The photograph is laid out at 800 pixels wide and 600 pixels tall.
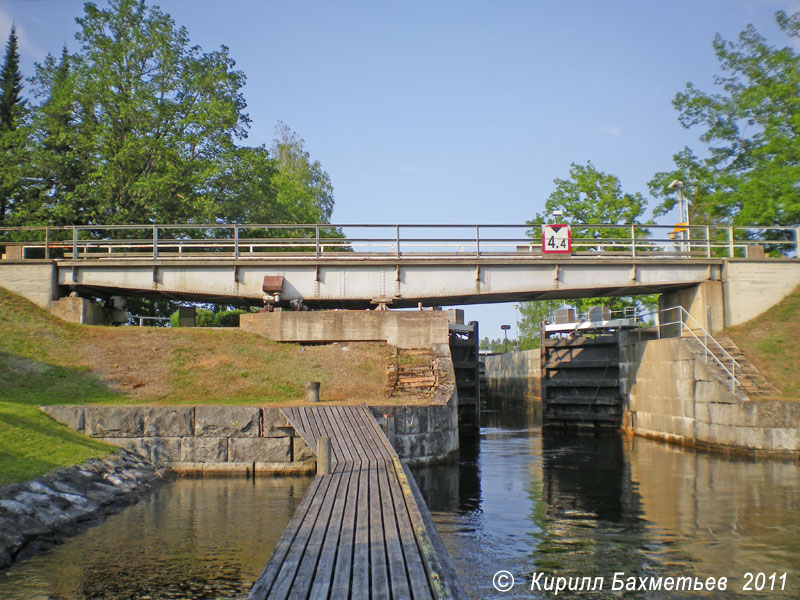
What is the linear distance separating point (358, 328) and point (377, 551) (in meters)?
17.6

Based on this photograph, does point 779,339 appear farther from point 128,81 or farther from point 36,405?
point 128,81

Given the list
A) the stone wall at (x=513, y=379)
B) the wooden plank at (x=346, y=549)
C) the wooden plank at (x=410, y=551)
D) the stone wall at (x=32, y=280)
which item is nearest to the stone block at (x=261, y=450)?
the wooden plank at (x=346, y=549)

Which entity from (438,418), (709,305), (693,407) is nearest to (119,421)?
(438,418)

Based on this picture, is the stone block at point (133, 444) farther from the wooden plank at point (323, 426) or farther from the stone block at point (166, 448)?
the wooden plank at point (323, 426)

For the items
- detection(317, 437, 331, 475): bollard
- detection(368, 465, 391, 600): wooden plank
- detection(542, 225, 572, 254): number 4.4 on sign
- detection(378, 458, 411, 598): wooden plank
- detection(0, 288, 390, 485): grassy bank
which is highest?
detection(542, 225, 572, 254): number 4.4 on sign

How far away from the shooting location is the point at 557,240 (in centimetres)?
2822

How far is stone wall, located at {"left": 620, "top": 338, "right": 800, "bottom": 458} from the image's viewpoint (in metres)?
22.1

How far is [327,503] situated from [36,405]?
12159 mm

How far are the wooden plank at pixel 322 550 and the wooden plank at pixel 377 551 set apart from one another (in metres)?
0.47

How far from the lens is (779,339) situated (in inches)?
1035

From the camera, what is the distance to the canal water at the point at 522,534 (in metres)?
9.88

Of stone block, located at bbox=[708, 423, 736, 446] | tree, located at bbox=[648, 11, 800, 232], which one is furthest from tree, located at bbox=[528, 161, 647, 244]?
stone block, located at bbox=[708, 423, 736, 446]

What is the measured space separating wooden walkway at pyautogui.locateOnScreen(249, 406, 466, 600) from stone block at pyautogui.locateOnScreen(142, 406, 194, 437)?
5.74 metres

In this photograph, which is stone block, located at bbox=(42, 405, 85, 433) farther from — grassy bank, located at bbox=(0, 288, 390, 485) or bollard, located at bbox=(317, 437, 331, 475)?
bollard, located at bbox=(317, 437, 331, 475)
